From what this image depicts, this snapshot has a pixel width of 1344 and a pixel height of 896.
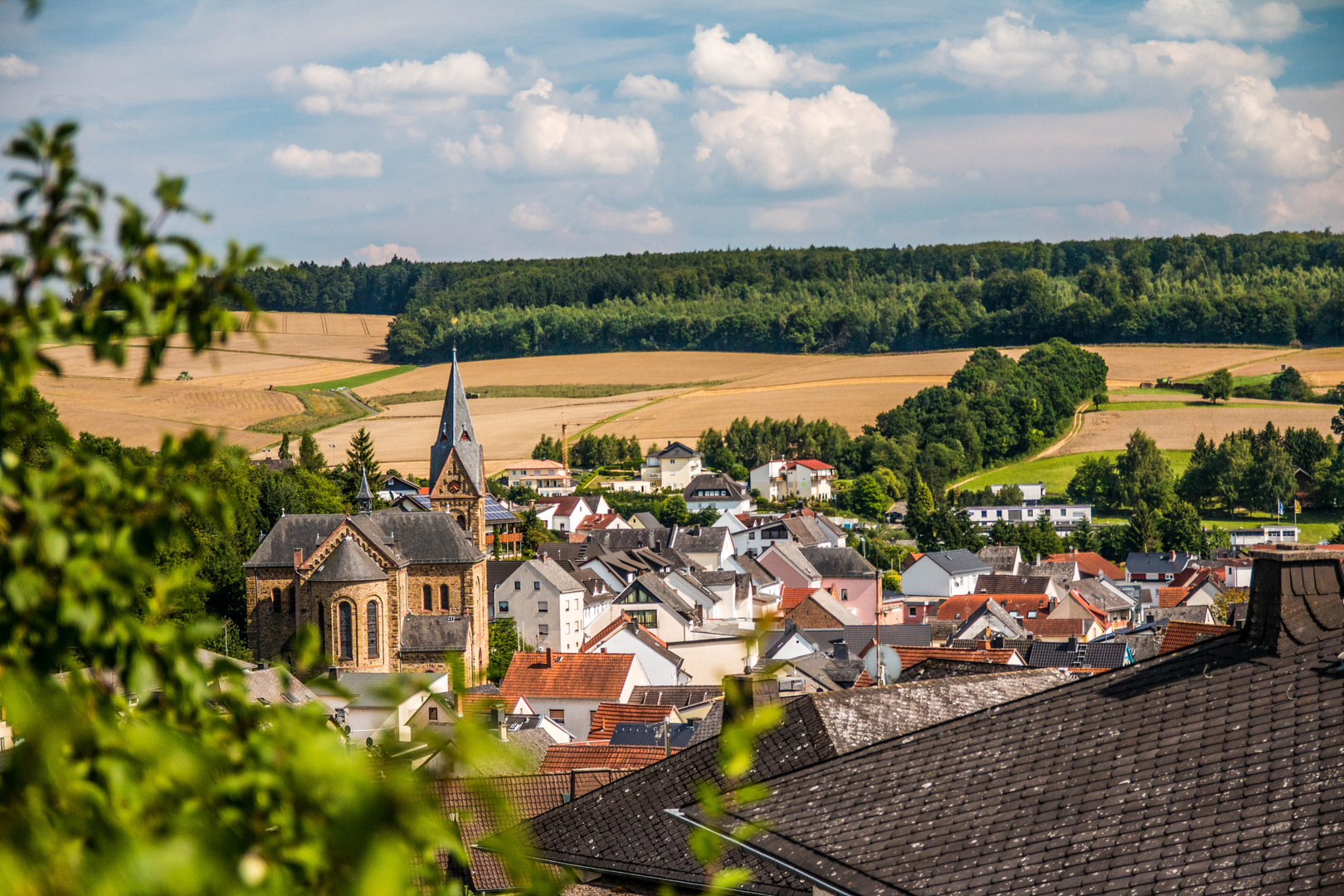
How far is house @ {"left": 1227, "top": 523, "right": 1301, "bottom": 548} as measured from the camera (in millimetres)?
100062

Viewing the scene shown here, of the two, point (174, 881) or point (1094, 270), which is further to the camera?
point (1094, 270)

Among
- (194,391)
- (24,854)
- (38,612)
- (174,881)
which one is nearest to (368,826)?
(174,881)

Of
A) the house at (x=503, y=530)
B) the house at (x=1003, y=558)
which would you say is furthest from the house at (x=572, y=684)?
the house at (x=1003, y=558)

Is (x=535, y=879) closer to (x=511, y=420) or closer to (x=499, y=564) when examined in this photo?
(x=499, y=564)

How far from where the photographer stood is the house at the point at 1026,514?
114 meters

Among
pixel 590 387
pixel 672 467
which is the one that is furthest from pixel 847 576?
pixel 590 387

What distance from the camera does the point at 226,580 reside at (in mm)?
60281

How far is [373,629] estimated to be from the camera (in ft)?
181

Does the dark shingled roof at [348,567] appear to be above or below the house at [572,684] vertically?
above

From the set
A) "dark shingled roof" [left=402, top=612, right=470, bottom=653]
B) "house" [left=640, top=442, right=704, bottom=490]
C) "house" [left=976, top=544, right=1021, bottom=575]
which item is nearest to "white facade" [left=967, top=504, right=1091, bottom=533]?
"house" [left=976, top=544, right=1021, bottom=575]

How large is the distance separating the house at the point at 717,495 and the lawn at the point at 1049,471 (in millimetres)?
22572

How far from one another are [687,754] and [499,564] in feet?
199

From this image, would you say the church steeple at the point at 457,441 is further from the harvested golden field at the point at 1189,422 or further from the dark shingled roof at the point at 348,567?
the harvested golden field at the point at 1189,422

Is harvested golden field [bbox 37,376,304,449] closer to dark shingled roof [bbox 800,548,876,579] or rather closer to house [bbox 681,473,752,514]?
house [bbox 681,473,752,514]
